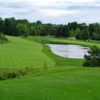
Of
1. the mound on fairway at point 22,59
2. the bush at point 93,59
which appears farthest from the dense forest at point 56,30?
the bush at point 93,59

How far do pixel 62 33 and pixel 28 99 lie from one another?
4492 inches

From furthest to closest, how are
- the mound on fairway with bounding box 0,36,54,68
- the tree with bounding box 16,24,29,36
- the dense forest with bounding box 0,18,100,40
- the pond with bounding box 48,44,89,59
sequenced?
the tree with bounding box 16,24,29,36 → the dense forest with bounding box 0,18,100,40 → the pond with bounding box 48,44,89,59 → the mound on fairway with bounding box 0,36,54,68

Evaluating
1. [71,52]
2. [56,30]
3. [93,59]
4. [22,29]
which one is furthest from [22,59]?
[22,29]

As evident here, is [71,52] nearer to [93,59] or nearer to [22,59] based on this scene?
[22,59]

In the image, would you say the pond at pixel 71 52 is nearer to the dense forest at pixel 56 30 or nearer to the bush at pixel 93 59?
the bush at pixel 93 59

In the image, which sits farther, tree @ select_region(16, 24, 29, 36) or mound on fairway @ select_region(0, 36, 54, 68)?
tree @ select_region(16, 24, 29, 36)

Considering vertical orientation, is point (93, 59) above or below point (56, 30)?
below

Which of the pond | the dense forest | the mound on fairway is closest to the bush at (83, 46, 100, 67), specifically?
the mound on fairway

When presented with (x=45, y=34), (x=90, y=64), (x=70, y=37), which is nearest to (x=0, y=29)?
(x=45, y=34)

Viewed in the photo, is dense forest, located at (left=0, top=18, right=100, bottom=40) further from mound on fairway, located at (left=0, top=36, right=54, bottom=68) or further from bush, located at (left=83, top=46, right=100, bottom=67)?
bush, located at (left=83, top=46, right=100, bottom=67)

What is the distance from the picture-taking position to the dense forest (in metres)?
115

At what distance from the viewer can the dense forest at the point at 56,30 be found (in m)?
115

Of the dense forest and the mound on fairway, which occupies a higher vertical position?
the dense forest

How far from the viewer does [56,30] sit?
125562 mm
